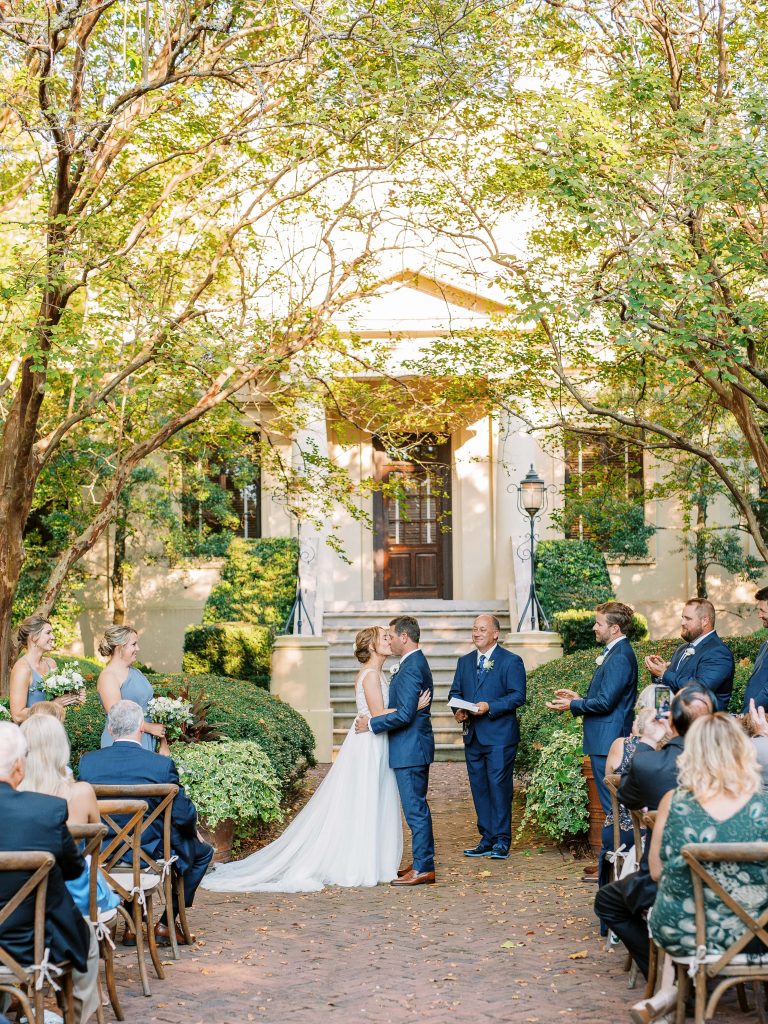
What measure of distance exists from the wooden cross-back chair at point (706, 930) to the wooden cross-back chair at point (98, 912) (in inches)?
99.9

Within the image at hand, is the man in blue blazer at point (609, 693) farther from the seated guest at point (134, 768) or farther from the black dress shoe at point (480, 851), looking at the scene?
the seated guest at point (134, 768)

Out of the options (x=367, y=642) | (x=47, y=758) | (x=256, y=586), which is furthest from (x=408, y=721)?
(x=256, y=586)

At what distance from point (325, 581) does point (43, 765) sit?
51.8ft

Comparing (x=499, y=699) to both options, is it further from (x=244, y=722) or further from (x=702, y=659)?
(x=244, y=722)

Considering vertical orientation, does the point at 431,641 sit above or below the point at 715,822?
below

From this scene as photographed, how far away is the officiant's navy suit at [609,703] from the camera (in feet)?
28.6

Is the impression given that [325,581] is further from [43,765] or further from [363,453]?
[43,765]

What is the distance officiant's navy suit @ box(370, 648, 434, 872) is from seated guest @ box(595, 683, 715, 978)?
334cm

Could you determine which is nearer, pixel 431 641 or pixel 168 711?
pixel 168 711

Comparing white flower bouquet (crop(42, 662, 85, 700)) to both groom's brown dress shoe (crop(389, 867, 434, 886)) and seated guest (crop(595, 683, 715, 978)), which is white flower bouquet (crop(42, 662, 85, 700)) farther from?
seated guest (crop(595, 683, 715, 978))

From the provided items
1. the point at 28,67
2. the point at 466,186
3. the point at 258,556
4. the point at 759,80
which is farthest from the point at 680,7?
the point at 258,556

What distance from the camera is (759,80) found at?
11.3 meters

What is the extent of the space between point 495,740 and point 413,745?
1043 millimetres

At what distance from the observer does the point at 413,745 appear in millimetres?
9258
